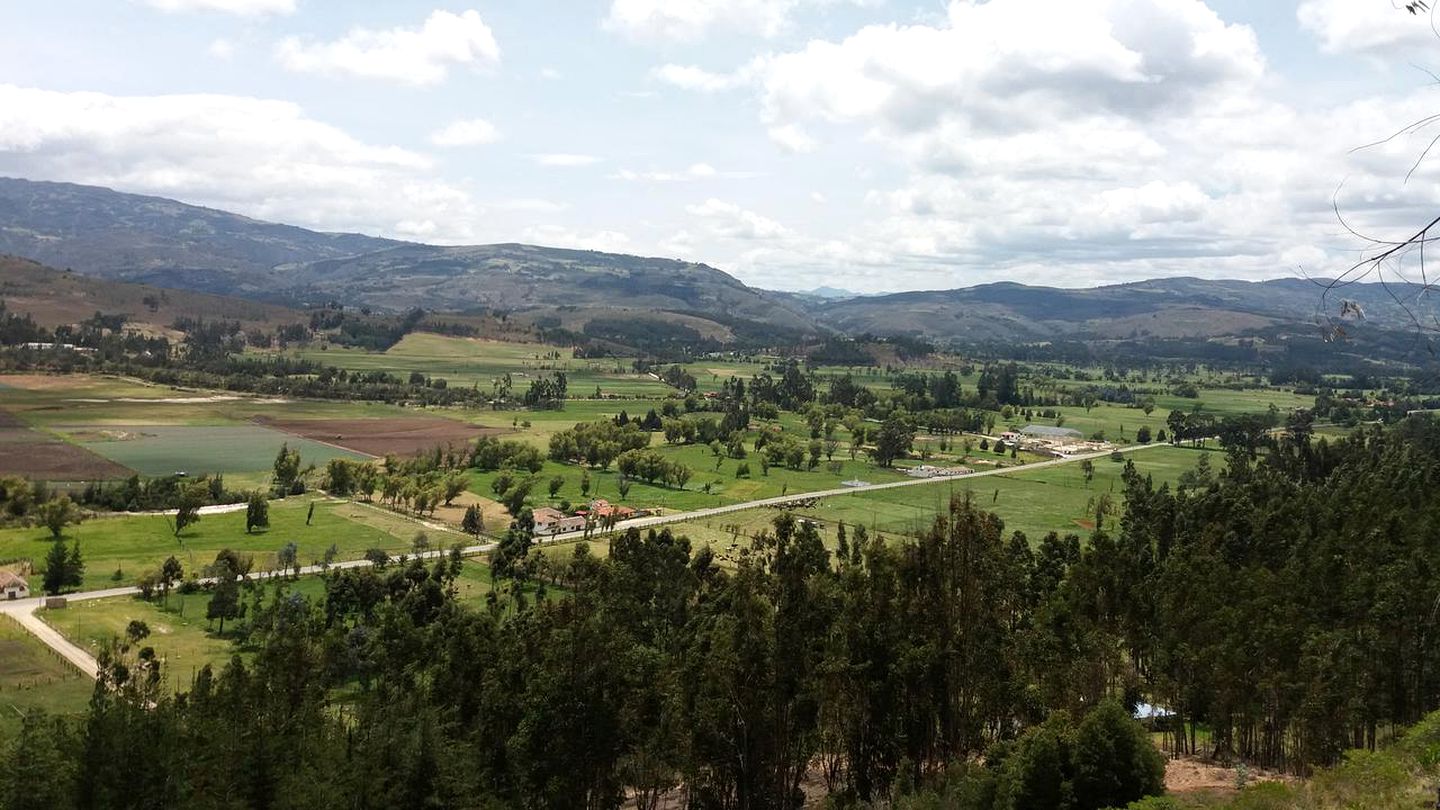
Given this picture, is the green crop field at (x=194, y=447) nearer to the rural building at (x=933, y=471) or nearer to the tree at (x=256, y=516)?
the tree at (x=256, y=516)

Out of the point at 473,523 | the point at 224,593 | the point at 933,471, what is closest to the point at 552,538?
the point at 473,523

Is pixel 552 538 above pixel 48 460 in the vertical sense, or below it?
below

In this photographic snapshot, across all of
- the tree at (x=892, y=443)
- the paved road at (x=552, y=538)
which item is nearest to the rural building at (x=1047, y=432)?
the paved road at (x=552, y=538)

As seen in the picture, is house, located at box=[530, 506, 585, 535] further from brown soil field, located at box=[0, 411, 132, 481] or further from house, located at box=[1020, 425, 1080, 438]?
house, located at box=[1020, 425, 1080, 438]

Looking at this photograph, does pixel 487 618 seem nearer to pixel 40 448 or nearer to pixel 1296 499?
pixel 1296 499

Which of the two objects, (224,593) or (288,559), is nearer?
(224,593)

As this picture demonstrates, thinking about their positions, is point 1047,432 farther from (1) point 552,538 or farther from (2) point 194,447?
(2) point 194,447

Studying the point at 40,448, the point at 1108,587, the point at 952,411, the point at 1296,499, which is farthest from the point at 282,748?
the point at 952,411
